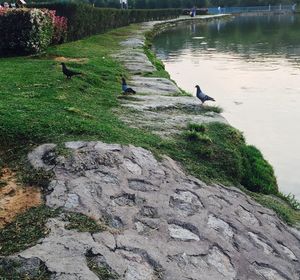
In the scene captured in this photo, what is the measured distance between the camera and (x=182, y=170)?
6266 millimetres

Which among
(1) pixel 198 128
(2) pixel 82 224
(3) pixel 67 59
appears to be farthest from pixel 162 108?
(3) pixel 67 59

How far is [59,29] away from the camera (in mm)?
18875

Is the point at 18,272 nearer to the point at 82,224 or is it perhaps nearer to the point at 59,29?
the point at 82,224

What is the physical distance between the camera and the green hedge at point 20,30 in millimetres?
15117

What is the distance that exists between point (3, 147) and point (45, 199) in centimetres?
155

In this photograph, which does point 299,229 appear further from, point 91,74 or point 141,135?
point 91,74

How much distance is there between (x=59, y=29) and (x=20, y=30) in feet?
12.3

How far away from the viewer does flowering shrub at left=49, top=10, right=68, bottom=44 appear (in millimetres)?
18422

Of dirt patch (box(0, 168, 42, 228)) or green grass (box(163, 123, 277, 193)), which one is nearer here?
dirt patch (box(0, 168, 42, 228))

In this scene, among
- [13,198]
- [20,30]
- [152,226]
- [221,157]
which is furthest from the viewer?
[20,30]

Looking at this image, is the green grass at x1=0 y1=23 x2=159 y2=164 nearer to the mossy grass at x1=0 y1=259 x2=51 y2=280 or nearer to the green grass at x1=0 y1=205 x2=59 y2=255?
the green grass at x1=0 y1=205 x2=59 y2=255

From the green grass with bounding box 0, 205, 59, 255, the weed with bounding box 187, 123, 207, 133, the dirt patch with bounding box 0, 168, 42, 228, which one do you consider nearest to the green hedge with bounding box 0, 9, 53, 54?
the weed with bounding box 187, 123, 207, 133

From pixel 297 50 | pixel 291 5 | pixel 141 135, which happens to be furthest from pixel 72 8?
pixel 291 5

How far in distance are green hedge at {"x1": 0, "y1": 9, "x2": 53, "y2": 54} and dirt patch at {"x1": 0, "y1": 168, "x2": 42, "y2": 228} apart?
1086cm
